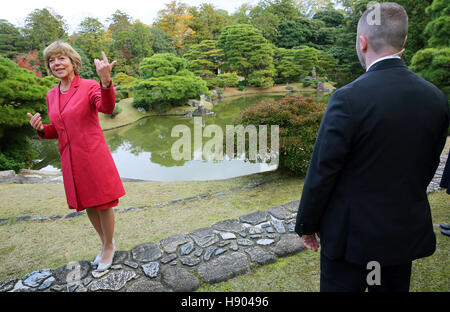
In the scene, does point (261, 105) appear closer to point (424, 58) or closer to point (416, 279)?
point (416, 279)

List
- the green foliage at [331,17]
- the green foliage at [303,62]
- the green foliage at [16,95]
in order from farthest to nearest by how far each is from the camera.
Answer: the green foliage at [331,17], the green foliage at [303,62], the green foliage at [16,95]

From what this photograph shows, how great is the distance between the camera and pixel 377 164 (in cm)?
91

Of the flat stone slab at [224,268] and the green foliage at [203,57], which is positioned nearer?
the flat stone slab at [224,268]

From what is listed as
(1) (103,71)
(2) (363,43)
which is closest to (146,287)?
(1) (103,71)

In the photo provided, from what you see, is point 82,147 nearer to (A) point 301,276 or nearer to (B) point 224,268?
(B) point 224,268

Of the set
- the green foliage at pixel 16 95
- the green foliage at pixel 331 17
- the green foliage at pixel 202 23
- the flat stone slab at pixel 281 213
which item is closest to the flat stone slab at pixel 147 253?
the flat stone slab at pixel 281 213

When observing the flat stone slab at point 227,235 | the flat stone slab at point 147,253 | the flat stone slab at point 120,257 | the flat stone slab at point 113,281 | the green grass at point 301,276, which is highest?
the flat stone slab at point 227,235

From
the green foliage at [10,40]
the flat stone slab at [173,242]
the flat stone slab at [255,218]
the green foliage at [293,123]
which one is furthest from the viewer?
the green foliage at [10,40]

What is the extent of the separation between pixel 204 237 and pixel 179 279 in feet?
1.44

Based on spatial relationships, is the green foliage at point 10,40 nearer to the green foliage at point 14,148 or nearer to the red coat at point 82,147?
the green foliage at point 14,148

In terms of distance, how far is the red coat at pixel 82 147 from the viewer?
160 cm

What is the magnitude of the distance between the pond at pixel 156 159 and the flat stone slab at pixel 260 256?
2.56 m

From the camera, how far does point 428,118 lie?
900 millimetres

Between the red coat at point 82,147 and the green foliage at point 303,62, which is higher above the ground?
the green foliage at point 303,62
